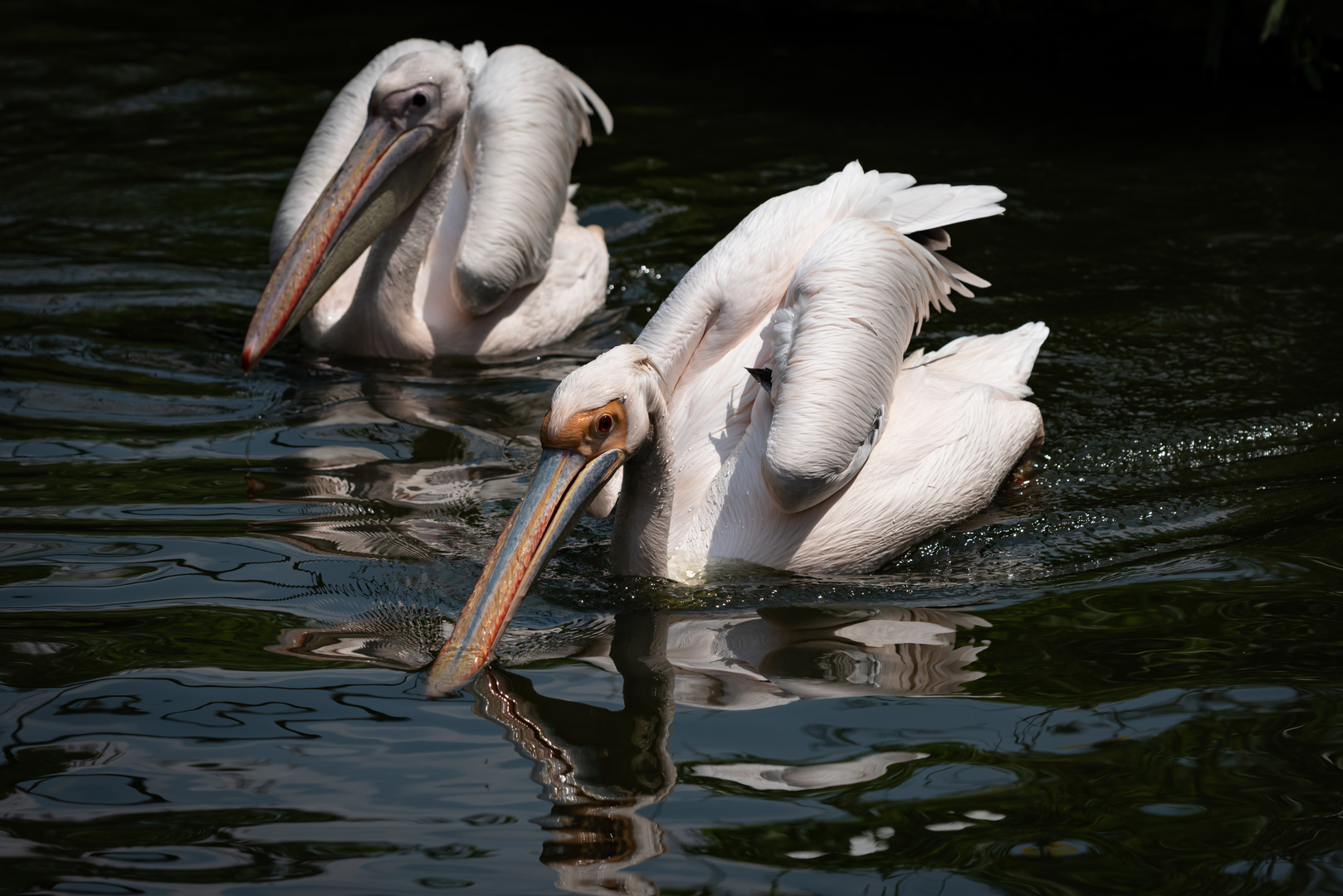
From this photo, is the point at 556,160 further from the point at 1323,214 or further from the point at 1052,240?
the point at 1323,214

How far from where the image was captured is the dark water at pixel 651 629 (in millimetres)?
2443

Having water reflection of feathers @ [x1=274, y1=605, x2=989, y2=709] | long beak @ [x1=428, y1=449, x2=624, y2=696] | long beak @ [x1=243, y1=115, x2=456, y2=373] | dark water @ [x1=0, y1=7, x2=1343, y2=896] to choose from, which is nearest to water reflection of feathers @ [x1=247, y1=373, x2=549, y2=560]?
dark water @ [x1=0, y1=7, x2=1343, y2=896]

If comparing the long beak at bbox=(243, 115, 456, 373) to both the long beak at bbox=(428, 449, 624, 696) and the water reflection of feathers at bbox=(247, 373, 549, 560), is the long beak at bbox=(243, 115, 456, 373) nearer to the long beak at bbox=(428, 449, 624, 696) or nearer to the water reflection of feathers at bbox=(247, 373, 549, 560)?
the water reflection of feathers at bbox=(247, 373, 549, 560)

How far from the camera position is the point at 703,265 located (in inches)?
156

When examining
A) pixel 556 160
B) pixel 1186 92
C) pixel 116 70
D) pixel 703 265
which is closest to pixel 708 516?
pixel 703 265

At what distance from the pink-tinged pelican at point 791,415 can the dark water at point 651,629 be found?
0.14 meters

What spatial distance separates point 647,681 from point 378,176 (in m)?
2.71

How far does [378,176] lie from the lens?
5.00 m

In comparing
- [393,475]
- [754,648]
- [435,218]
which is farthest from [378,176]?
[754,648]

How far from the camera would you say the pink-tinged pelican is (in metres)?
3.06

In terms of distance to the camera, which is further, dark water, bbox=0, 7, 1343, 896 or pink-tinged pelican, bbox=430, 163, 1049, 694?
pink-tinged pelican, bbox=430, 163, 1049, 694

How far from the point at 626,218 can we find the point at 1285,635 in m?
4.19

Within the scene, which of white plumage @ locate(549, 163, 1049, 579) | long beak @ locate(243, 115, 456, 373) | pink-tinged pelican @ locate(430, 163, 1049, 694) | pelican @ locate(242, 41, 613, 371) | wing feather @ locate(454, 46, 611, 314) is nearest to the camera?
pink-tinged pelican @ locate(430, 163, 1049, 694)

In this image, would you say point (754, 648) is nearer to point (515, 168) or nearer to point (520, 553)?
point (520, 553)
